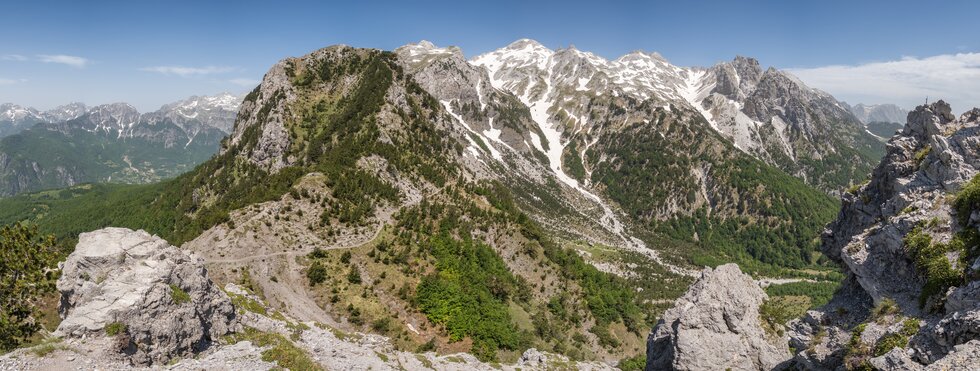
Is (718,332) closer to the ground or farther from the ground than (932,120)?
closer to the ground

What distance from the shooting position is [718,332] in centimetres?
3384

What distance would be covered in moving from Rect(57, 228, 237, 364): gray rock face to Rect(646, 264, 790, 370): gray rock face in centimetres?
3337

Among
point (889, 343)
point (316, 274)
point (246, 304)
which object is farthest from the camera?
point (316, 274)

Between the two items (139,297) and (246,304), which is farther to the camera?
(246,304)

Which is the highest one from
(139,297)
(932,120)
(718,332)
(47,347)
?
(932,120)

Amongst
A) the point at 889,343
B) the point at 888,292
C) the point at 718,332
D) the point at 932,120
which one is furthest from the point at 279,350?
the point at 932,120

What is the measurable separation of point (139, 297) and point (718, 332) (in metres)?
38.9

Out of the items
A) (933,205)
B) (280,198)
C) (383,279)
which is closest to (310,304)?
(383,279)

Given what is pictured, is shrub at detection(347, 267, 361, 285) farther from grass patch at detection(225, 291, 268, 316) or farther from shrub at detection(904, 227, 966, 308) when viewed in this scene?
shrub at detection(904, 227, 966, 308)

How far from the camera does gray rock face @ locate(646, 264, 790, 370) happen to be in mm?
32375

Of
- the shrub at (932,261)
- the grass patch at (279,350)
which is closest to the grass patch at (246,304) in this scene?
the grass patch at (279,350)

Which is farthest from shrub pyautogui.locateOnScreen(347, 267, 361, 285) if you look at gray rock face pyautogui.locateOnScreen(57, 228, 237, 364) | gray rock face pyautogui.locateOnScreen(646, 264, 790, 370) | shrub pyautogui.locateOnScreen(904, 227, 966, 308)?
shrub pyautogui.locateOnScreen(904, 227, 966, 308)

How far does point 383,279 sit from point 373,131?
4464 centimetres

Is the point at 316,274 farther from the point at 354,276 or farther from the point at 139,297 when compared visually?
the point at 139,297
